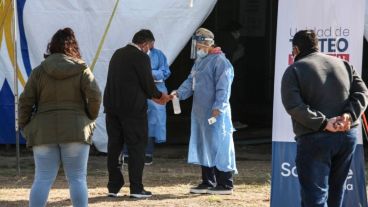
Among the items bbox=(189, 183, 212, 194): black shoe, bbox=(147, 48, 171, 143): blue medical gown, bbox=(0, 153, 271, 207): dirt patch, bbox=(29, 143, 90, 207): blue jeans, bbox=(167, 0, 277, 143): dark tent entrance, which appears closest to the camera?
bbox=(29, 143, 90, 207): blue jeans

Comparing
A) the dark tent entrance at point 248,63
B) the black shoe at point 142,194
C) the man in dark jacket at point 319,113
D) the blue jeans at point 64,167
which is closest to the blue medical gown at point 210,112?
the black shoe at point 142,194

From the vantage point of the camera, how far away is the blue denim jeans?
17.1ft

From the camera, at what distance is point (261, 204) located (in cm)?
729

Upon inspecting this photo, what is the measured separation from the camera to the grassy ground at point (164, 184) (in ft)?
24.0

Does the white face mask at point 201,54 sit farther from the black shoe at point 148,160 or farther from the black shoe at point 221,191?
the black shoe at point 148,160

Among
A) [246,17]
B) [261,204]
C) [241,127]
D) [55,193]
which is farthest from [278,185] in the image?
[246,17]

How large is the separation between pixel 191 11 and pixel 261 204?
2879mm

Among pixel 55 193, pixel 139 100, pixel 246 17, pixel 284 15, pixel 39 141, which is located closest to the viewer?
pixel 39 141

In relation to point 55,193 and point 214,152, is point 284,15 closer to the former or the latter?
point 214,152

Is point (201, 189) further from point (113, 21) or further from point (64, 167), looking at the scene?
point (113, 21)

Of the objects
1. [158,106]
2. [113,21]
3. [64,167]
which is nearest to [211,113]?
[158,106]

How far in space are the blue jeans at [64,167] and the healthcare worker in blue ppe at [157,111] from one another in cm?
315

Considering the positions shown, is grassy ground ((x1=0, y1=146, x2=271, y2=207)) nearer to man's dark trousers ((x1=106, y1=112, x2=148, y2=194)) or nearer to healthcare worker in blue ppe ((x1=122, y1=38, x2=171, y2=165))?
man's dark trousers ((x1=106, y1=112, x2=148, y2=194))

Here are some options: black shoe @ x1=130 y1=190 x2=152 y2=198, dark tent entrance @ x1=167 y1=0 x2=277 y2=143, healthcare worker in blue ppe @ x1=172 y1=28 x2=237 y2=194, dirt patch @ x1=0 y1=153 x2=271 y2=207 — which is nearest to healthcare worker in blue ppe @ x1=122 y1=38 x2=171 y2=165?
dirt patch @ x1=0 y1=153 x2=271 y2=207
